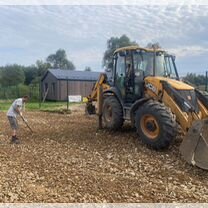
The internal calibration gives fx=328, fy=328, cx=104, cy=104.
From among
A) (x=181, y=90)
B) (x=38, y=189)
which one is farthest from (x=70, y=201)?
(x=181, y=90)

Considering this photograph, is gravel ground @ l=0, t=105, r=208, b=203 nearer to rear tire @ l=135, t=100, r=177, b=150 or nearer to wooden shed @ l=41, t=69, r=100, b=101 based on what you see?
rear tire @ l=135, t=100, r=177, b=150

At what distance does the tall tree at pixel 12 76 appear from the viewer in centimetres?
4722

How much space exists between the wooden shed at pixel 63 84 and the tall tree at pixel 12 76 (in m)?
12.8

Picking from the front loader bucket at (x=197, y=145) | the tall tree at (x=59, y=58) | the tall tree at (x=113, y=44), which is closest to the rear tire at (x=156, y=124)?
the front loader bucket at (x=197, y=145)

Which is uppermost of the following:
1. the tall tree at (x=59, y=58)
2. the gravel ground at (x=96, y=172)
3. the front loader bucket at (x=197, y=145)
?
the tall tree at (x=59, y=58)

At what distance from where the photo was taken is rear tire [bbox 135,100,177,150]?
669 centimetres

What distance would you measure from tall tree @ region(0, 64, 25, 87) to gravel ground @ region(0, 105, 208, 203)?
4012 centimetres

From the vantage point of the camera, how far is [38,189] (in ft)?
15.7

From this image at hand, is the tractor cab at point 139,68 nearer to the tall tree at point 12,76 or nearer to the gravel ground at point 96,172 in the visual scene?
the gravel ground at point 96,172

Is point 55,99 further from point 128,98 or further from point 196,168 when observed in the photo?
point 196,168

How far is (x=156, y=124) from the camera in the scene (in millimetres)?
6949

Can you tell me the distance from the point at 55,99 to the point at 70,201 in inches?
1154

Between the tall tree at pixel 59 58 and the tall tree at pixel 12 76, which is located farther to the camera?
the tall tree at pixel 59 58

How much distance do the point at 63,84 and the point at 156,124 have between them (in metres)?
26.9
